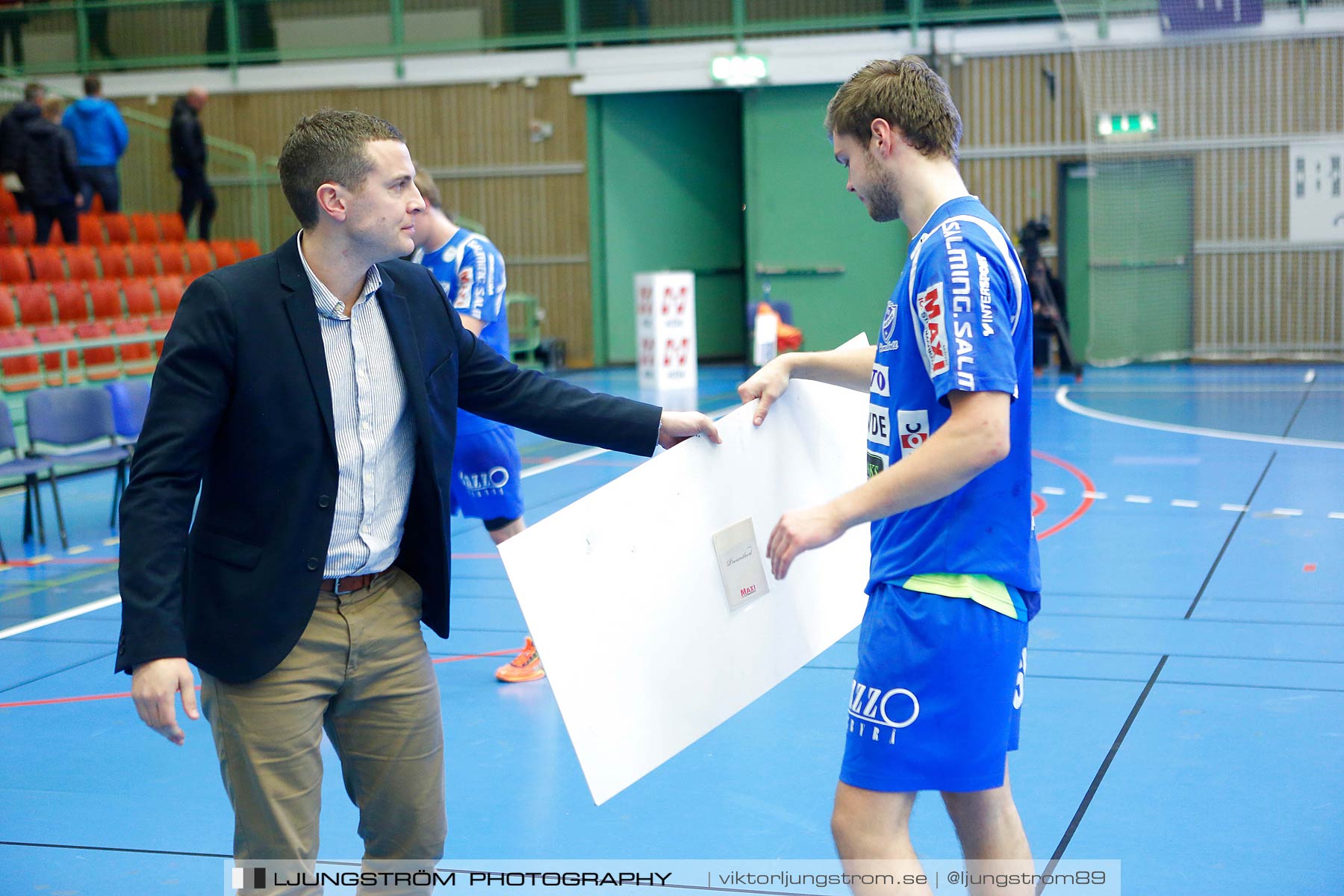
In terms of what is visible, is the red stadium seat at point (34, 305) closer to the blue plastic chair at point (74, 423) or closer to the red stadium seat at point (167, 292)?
the red stadium seat at point (167, 292)

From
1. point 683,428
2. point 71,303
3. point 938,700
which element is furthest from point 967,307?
point 71,303

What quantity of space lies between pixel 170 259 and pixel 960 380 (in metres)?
16.8

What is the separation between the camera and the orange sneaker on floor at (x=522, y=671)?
17.7 feet

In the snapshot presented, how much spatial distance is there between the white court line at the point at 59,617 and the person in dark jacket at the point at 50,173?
9538 mm

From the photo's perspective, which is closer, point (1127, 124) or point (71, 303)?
point (71, 303)

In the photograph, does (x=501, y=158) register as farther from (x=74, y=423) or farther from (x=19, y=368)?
(x=74, y=423)

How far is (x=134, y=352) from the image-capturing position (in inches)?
555

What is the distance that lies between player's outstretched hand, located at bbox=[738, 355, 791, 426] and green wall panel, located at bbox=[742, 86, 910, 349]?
16858 mm

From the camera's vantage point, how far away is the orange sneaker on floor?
213 inches

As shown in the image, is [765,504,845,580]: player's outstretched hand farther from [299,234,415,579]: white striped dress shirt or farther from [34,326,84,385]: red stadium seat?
[34,326,84,385]: red stadium seat

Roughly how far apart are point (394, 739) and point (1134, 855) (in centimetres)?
215

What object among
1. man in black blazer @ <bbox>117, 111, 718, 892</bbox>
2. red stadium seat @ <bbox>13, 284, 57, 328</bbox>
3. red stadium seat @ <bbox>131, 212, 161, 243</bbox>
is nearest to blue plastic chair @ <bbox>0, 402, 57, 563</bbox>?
red stadium seat @ <bbox>13, 284, 57, 328</bbox>

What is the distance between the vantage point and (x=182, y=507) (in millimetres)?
2352

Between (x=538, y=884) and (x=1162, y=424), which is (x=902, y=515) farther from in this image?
(x=1162, y=424)
